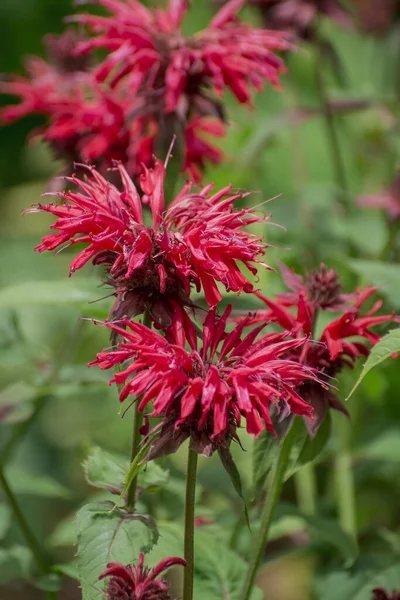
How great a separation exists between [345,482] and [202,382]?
87 cm

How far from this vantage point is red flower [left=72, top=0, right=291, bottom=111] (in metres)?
1.20

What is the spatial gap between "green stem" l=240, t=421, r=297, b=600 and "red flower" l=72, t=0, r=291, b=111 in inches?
19.0

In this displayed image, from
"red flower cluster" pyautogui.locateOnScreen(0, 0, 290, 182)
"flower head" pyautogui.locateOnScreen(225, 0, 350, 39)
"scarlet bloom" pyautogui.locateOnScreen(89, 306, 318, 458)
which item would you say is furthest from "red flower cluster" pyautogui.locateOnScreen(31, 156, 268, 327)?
"flower head" pyautogui.locateOnScreen(225, 0, 350, 39)

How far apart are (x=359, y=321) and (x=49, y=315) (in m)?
1.65

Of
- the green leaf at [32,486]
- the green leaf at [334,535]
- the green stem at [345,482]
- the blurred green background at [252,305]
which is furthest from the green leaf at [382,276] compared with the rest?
the green leaf at [32,486]

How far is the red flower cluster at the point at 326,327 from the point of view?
91 cm

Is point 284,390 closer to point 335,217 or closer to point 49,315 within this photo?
point 335,217

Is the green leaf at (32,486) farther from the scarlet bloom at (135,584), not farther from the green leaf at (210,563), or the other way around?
the scarlet bloom at (135,584)

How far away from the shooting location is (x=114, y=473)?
0.96 meters

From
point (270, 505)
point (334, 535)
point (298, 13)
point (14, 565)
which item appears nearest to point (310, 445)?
point (270, 505)

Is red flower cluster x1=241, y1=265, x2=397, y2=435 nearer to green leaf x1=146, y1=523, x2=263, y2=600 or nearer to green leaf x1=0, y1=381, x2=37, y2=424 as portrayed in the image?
green leaf x1=146, y1=523, x2=263, y2=600

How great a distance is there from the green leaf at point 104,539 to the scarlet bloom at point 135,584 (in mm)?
13

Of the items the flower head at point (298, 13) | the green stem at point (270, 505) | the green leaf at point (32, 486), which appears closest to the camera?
the green stem at point (270, 505)

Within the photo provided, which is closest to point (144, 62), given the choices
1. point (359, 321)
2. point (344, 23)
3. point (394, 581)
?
point (359, 321)
